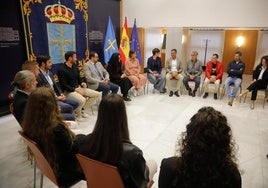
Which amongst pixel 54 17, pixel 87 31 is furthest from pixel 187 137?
pixel 87 31

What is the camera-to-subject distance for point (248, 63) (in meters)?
9.58

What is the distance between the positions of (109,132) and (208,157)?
1.90 feet

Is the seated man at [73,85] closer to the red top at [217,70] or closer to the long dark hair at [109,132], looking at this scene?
the long dark hair at [109,132]

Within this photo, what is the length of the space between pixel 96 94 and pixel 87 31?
7.96 ft

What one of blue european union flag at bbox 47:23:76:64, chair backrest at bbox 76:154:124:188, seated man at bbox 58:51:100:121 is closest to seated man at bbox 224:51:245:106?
seated man at bbox 58:51:100:121

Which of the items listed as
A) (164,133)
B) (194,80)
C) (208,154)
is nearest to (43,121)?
(208,154)

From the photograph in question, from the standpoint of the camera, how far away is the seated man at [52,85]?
341cm

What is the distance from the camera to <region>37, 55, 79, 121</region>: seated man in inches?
134

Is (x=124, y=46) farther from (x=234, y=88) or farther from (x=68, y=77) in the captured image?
(x=234, y=88)

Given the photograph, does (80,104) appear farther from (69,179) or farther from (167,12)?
(167,12)

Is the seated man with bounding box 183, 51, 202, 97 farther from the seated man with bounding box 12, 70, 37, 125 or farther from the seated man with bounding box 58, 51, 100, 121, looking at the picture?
the seated man with bounding box 12, 70, 37, 125

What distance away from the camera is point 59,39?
16.6ft

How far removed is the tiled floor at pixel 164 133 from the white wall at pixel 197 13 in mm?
2136

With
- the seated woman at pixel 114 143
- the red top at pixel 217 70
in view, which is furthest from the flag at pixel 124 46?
the seated woman at pixel 114 143
